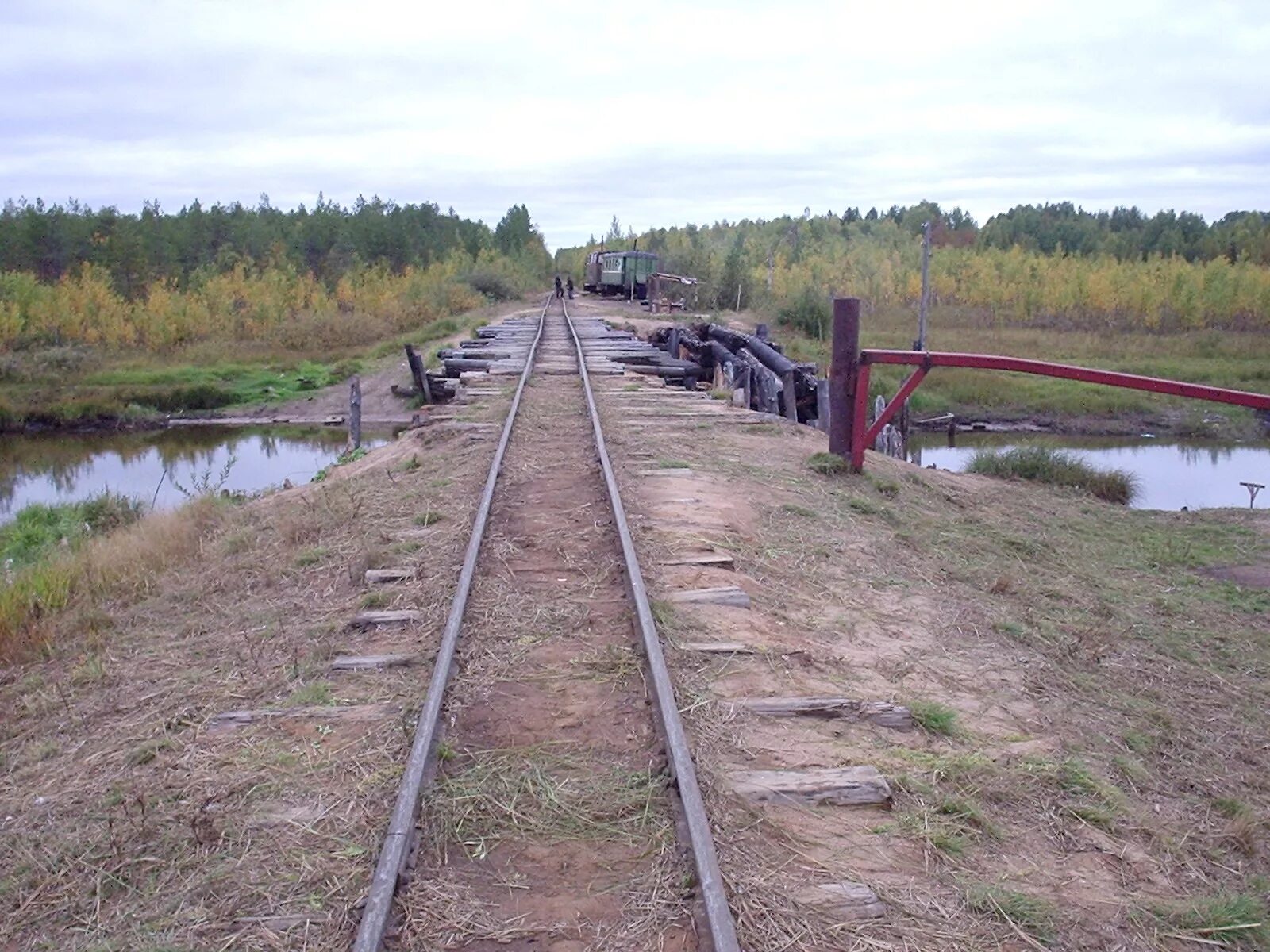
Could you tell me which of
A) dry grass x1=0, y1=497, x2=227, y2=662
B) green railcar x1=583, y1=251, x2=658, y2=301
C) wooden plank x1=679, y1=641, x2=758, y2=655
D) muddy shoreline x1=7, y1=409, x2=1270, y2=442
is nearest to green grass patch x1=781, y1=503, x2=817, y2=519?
wooden plank x1=679, y1=641, x2=758, y2=655

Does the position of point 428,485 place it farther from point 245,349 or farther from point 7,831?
point 245,349

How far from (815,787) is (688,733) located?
1.76ft

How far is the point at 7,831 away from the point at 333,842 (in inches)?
48.7

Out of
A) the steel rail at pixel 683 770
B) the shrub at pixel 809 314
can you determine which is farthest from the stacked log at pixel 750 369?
the shrub at pixel 809 314

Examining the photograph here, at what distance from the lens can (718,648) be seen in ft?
16.3

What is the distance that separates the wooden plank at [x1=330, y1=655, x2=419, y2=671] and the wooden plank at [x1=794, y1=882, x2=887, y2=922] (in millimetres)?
2273

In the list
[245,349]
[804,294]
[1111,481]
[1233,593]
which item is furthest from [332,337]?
[1233,593]

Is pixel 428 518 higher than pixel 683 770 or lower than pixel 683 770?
higher

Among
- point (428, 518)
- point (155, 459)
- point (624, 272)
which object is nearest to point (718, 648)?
point (428, 518)

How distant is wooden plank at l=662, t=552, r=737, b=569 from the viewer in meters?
6.23

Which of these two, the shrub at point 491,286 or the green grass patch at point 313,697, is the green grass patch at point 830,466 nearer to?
the green grass patch at point 313,697

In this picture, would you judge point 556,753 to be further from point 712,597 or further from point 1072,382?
point 1072,382

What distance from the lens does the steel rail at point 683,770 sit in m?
2.86

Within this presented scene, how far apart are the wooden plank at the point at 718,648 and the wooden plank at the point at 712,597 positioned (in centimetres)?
58
